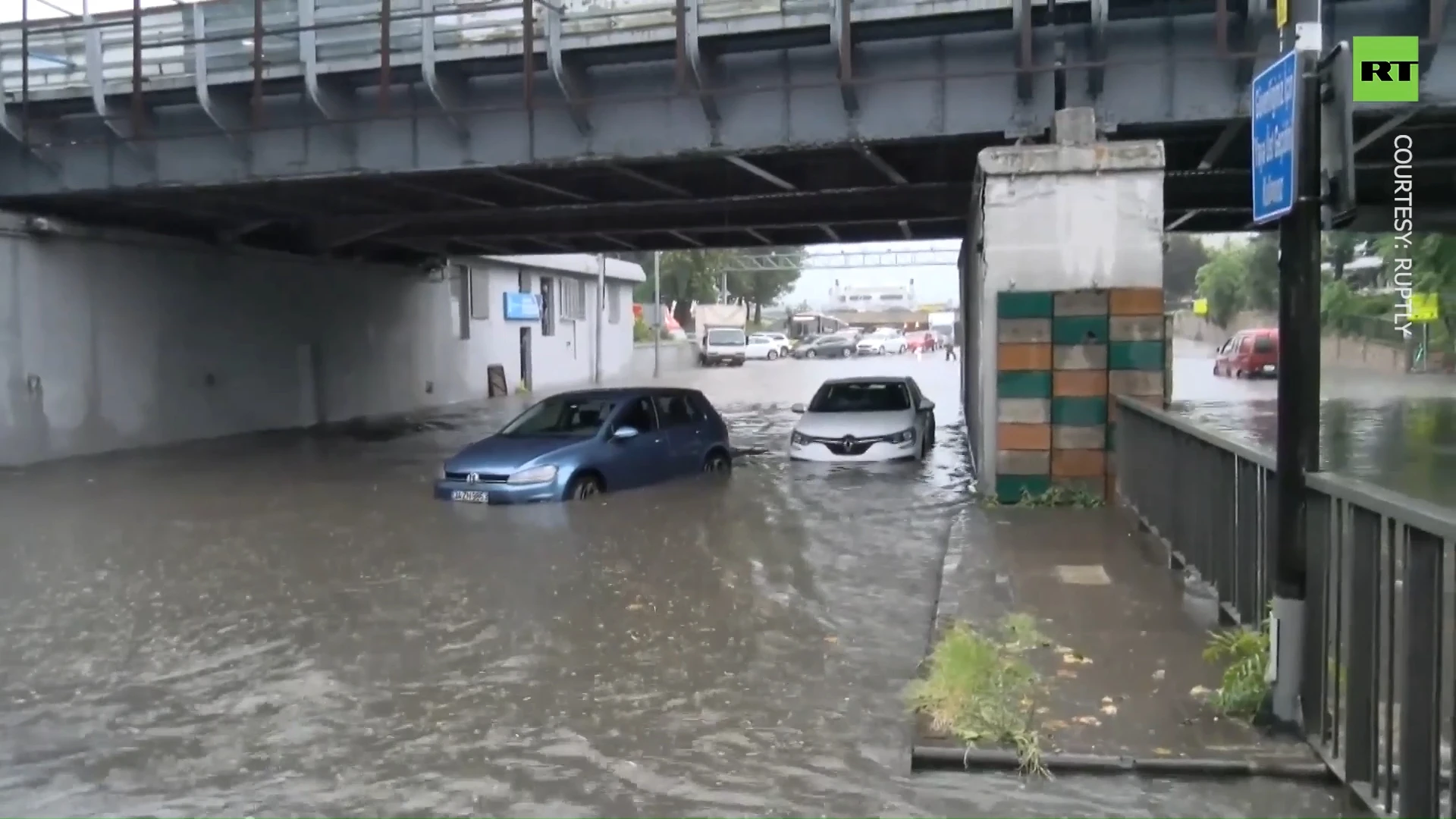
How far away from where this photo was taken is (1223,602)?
7023 millimetres

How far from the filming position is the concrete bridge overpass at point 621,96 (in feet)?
45.3

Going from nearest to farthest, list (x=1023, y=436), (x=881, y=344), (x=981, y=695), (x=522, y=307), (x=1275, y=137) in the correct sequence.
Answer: (x=1275, y=137), (x=981, y=695), (x=1023, y=436), (x=522, y=307), (x=881, y=344)

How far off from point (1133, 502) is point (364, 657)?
689cm

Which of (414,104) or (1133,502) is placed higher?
(414,104)

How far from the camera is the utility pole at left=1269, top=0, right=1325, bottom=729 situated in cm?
491

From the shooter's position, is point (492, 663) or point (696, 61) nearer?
point (492, 663)

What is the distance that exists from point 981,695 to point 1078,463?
747 cm

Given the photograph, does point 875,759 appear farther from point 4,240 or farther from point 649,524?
point 4,240

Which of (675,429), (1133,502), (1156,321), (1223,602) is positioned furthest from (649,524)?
(1223,602)

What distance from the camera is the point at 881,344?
263 ft

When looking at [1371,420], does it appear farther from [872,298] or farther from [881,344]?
[872,298]

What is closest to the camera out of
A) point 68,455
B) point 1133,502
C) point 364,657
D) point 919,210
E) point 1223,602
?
point 1223,602

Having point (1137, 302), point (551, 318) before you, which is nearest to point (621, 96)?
point (1137, 302)

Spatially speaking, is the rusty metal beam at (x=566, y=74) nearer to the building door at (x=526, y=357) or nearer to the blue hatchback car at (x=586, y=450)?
the blue hatchback car at (x=586, y=450)
